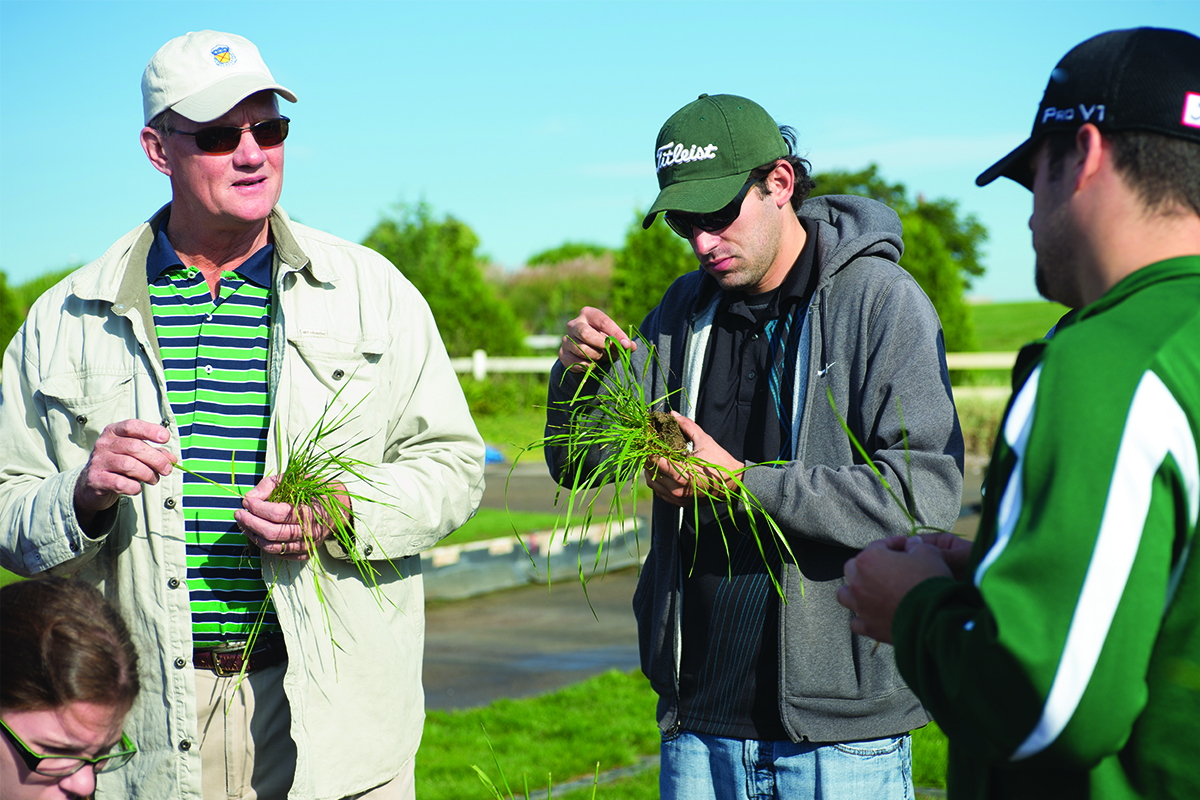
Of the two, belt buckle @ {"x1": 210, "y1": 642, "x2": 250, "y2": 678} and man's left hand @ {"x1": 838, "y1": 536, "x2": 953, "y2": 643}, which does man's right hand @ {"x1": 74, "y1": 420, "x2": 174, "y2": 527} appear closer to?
belt buckle @ {"x1": 210, "y1": 642, "x2": 250, "y2": 678}

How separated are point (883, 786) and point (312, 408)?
165cm

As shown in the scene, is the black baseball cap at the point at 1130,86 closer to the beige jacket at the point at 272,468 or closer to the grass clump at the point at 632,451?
the grass clump at the point at 632,451

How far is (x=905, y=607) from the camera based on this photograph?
4.38 ft

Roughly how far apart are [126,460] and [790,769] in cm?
164

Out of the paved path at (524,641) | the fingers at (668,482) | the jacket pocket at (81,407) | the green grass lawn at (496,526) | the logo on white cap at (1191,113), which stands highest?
the logo on white cap at (1191,113)

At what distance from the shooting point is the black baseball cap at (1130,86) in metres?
1.25

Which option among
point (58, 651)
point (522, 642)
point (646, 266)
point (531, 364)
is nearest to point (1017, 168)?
point (58, 651)

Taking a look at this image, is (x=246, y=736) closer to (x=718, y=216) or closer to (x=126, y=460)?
(x=126, y=460)

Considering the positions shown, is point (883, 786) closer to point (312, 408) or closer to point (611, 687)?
point (312, 408)

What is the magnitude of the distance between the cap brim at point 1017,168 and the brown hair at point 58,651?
1699mm

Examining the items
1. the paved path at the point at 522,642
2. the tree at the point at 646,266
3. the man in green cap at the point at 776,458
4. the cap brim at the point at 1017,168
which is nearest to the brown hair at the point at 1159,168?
the cap brim at the point at 1017,168

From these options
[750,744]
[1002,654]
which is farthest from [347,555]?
[1002,654]

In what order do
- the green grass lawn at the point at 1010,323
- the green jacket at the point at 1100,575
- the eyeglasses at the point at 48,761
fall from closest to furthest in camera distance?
the green jacket at the point at 1100,575
the eyeglasses at the point at 48,761
the green grass lawn at the point at 1010,323

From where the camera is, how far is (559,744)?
188 inches
